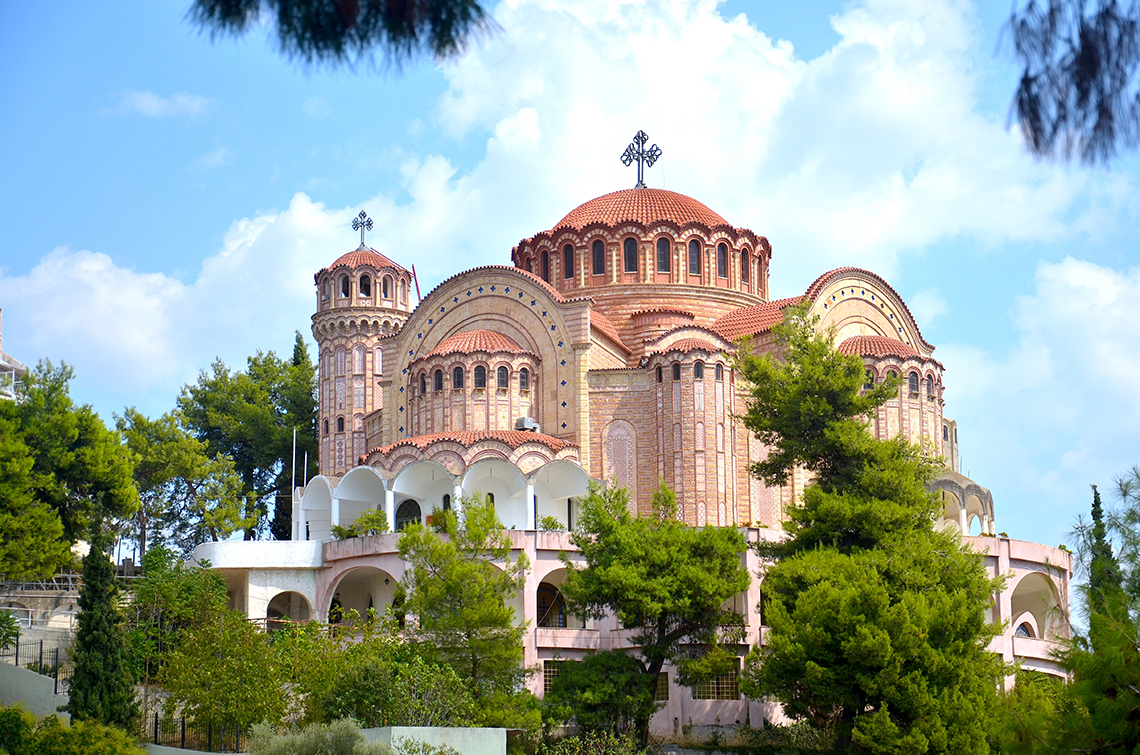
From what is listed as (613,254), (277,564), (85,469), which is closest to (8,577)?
(85,469)

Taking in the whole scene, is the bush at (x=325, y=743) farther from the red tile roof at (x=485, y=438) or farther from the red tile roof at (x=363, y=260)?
the red tile roof at (x=363, y=260)

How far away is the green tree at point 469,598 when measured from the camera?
31219 millimetres

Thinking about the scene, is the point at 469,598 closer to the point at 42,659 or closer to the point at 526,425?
the point at 526,425

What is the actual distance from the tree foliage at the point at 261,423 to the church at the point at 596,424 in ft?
19.2

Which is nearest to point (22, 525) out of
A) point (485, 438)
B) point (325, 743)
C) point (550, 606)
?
point (485, 438)

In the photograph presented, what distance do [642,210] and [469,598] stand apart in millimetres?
19382

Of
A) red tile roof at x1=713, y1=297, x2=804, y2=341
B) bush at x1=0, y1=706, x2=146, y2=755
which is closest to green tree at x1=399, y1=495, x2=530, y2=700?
bush at x1=0, y1=706, x2=146, y2=755

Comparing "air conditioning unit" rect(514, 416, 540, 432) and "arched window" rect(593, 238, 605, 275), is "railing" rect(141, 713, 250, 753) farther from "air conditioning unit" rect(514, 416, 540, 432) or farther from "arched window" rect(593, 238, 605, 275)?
"arched window" rect(593, 238, 605, 275)

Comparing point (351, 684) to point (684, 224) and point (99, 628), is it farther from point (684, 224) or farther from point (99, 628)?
point (684, 224)

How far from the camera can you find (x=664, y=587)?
31.6 m

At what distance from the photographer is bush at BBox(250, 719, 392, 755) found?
82.8ft

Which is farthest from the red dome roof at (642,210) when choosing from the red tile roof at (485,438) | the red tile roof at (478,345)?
the red tile roof at (485,438)

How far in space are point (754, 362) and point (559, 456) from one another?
22.6 ft

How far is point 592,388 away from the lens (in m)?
41.4
